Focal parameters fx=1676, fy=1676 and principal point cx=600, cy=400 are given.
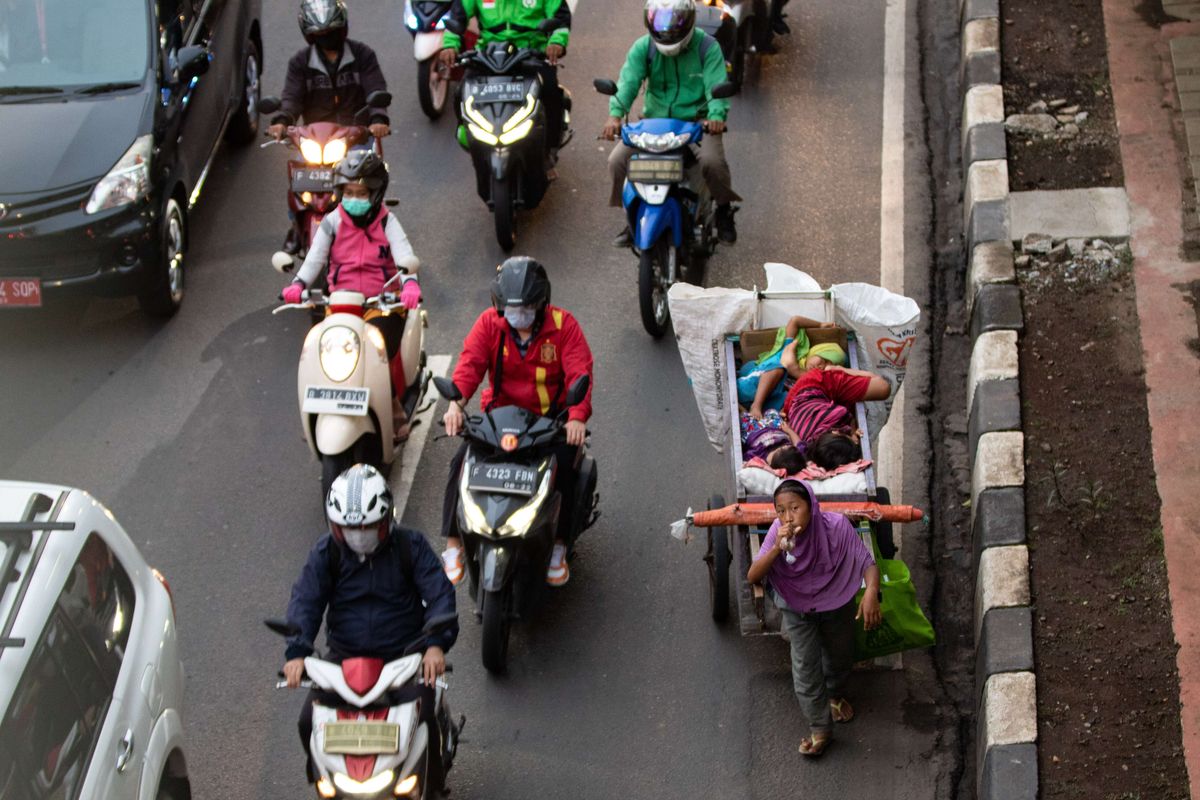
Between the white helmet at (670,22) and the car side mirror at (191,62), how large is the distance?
2998 millimetres

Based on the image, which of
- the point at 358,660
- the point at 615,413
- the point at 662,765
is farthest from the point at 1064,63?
the point at 358,660

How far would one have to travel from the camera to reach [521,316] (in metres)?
8.02

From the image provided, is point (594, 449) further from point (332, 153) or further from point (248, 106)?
point (248, 106)

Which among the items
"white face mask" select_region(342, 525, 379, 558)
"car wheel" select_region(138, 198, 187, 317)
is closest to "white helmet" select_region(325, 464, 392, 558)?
"white face mask" select_region(342, 525, 379, 558)

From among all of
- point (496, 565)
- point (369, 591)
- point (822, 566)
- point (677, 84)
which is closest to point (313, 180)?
point (677, 84)

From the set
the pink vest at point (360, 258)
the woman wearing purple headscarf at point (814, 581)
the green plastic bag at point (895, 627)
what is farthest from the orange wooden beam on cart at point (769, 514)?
the pink vest at point (360, 258)

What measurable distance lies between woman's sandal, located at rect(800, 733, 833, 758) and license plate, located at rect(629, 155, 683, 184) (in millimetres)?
3644

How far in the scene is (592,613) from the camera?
27.7 feet

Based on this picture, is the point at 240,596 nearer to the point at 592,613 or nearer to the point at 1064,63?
the point at 592,613

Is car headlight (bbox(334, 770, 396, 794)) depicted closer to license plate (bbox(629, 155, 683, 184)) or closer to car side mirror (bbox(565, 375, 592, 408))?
car side mirror (bbox(565, 375, 592, 408))

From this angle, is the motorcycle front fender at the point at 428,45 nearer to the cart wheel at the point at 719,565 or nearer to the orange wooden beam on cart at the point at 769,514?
the cart wheel at the point at 719,565

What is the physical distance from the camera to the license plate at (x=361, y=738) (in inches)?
245

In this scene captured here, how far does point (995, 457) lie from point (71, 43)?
6476 mm

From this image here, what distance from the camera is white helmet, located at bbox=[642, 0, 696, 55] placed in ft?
33.1
